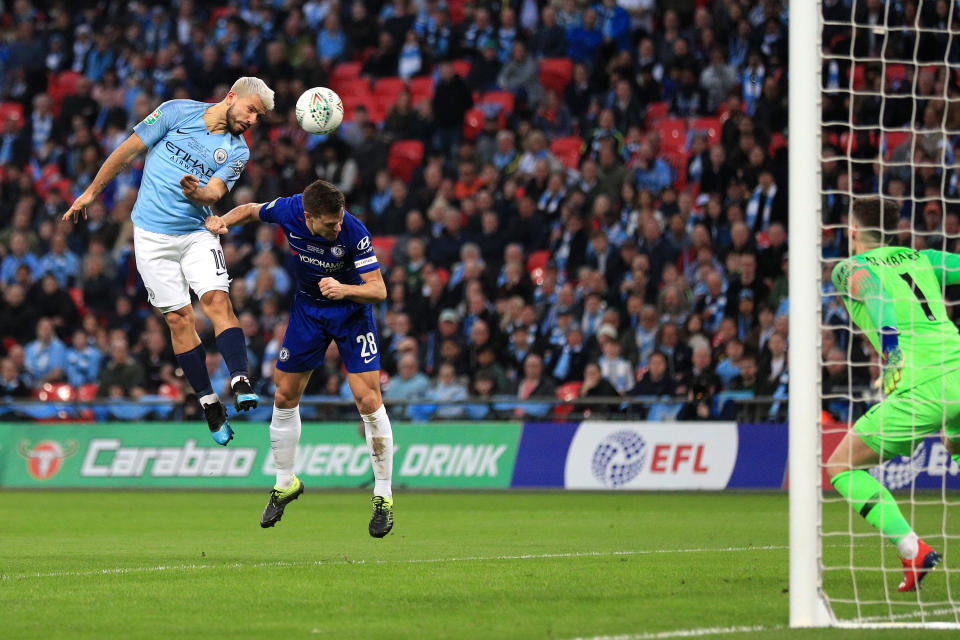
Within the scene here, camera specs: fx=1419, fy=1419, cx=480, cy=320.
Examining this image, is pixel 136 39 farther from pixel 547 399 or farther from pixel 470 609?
pixel 470 609

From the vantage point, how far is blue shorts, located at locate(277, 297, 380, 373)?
32.3 feet

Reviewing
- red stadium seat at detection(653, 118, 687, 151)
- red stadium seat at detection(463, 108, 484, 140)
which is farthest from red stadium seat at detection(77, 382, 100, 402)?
red stadium seat at detection(653, 118, 687, 151)

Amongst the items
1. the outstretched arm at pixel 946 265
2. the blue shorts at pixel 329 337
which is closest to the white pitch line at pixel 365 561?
the blue shorts at pixel 329 337

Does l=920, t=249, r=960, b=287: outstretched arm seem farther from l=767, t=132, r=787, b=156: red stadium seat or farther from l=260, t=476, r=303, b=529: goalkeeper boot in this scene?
l=767, t=132, r=787, b=156: red stadium seat

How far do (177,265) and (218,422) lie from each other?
3.80ft

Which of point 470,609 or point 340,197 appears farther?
point 340,197

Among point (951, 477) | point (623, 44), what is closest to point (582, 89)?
point (623, 44)

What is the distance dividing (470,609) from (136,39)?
21.0m

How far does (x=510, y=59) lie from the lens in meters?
22.1

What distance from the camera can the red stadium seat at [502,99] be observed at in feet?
72.3

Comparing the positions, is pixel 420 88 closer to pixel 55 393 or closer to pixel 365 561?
pixel 55 393

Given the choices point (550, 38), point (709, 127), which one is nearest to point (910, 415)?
point (709, 127)

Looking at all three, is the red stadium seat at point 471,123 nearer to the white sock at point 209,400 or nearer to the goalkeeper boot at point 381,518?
the white sock at point 209,400

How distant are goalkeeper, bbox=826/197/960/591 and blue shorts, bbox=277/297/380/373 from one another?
355 centimetres
